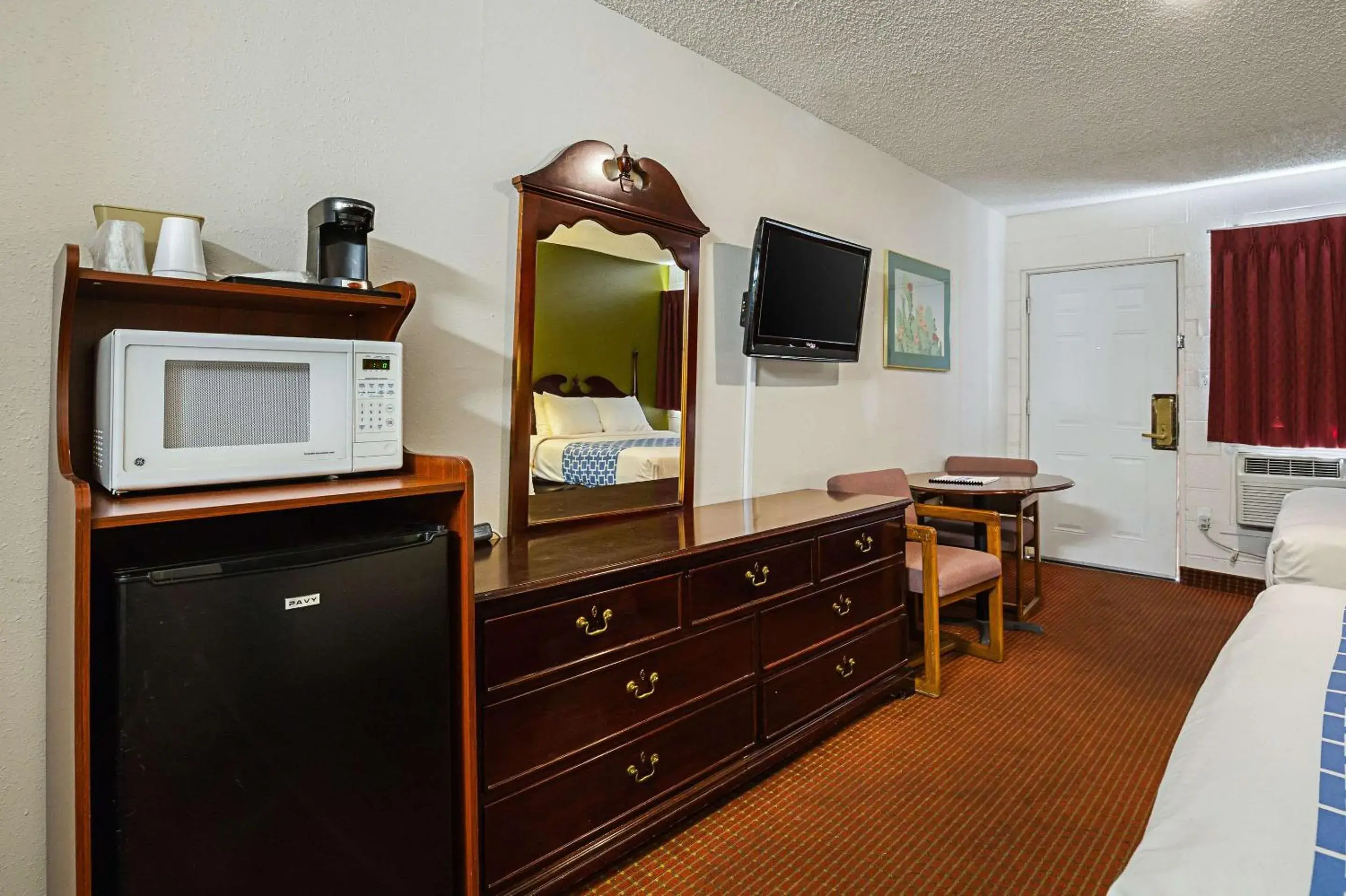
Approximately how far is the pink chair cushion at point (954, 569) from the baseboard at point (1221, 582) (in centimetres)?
231

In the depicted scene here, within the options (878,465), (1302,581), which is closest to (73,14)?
(878,465)

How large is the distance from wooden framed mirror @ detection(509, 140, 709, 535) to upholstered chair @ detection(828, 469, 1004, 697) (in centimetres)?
105

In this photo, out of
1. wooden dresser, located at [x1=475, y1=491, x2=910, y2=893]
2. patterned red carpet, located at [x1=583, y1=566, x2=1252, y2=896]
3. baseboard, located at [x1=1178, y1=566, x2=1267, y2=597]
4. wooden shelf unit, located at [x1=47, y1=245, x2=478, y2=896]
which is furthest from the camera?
baseboard, located at [x1=1178, y1=566, x2=1267, y2=597]

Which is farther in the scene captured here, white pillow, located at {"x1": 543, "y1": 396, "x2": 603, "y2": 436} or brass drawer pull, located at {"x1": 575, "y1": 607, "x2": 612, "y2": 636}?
white pillow, located at {"x1": 543, "y1": 396, "x2": 603, "y2": 436}

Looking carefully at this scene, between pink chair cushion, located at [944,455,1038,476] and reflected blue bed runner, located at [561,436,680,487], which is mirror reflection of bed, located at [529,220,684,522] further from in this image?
pink chair cushion, located at [944,455,1038,476]

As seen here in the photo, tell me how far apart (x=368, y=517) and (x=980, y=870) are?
1.83 metres

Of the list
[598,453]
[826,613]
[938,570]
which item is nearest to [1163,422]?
[938,570]

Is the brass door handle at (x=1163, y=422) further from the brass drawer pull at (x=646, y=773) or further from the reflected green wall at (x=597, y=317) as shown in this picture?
the brass drawer pull at (x=646, y=773)

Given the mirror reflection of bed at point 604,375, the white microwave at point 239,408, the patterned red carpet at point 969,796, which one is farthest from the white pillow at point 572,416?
the patterned red carpet at point 969,796

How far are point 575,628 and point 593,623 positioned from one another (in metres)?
0.05

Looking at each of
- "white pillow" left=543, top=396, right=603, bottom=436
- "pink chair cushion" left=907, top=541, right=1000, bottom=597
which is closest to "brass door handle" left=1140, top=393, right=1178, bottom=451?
"pink chair cushion" left=907, top=541, right=1000, bottom=597

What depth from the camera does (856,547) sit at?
9.05 feet

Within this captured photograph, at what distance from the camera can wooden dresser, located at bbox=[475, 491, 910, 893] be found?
67.4 inches

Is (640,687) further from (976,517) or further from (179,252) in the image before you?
(976,517)
